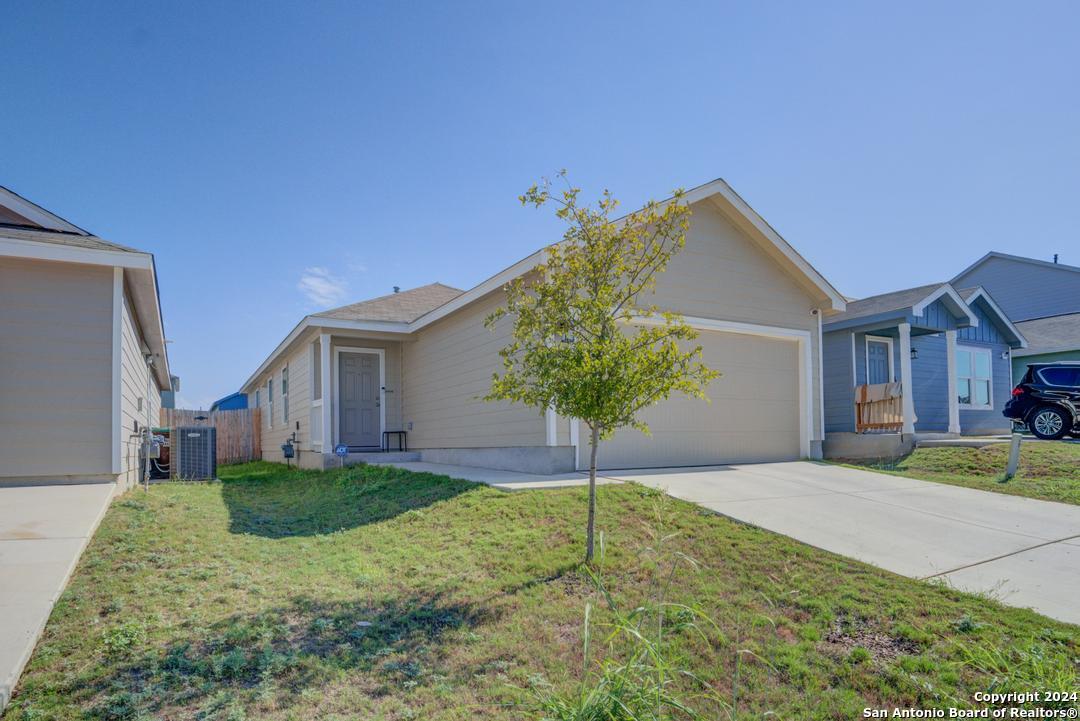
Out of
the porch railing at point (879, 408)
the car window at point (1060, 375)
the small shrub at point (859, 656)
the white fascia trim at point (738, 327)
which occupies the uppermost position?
the white fascia trim at point (738, 327)

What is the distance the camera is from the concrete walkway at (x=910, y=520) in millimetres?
4363

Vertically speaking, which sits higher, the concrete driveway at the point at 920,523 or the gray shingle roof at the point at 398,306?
the gray shingle roof at the point at 398,306

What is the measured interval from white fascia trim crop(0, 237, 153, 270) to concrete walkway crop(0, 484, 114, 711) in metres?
2.60

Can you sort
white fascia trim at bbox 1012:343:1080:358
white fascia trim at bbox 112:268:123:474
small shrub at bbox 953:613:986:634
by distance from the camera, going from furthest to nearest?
white fascia trim at bbox 1012:343:1080:358 < white fascia trim at bbox 112:268:123:474 < small shrub at bbox 953:613:986:634

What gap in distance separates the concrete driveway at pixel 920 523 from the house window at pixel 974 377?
9.45 meters

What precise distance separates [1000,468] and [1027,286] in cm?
1773

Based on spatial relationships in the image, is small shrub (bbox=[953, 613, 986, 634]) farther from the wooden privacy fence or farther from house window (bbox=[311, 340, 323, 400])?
the wooden privacy fence

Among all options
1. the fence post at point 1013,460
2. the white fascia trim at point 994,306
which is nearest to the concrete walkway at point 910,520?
the fence post at point 1013,460

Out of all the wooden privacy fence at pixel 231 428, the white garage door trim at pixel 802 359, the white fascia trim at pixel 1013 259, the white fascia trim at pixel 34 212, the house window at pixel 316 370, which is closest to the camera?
the white fascia trim at pixel 34 212

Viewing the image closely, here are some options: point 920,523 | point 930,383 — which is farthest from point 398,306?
point 930,383

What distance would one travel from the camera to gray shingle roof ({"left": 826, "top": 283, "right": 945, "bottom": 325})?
13.5 metres

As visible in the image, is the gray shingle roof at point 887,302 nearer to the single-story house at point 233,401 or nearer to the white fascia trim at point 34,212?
the white fascia trim at point 34,212

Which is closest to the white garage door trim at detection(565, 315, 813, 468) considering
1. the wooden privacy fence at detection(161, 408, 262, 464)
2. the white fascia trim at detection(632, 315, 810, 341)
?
the white fascia trim at detection(632, 315, 810, 341)

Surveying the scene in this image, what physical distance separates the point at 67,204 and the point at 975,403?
2146cm
